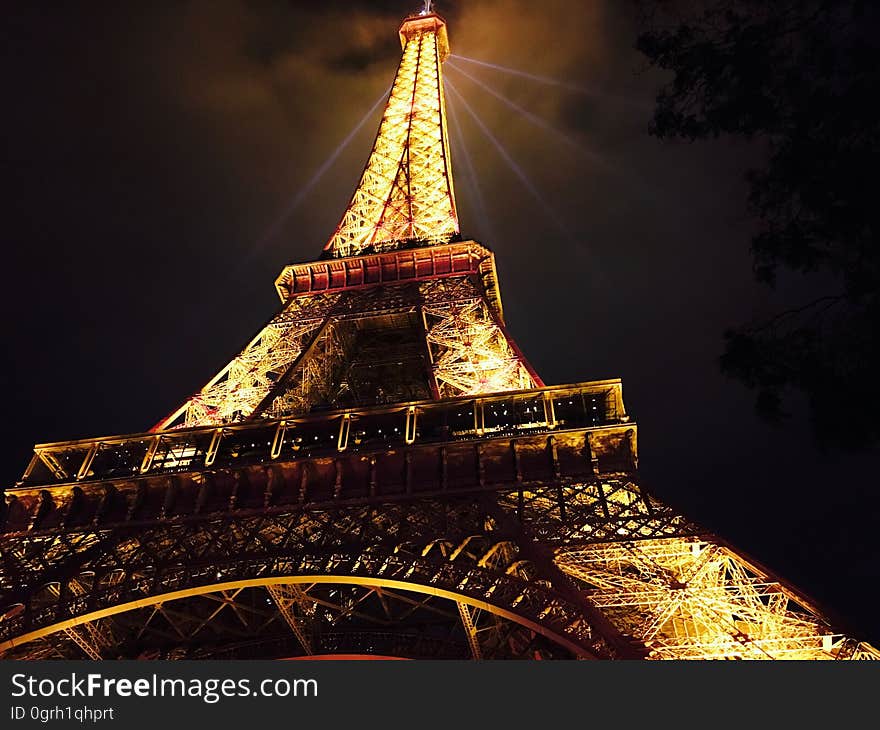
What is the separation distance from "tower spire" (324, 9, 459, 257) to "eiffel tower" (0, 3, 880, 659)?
7.23 meters

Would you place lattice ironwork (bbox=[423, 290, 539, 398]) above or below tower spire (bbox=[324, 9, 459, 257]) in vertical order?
below

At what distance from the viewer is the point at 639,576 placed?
13586mm

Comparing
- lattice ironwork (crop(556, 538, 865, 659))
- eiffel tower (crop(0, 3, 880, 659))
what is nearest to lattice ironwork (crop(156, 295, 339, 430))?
eiffel tower (crop(0, 3, 880, 659))

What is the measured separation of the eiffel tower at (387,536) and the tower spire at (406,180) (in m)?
7.23

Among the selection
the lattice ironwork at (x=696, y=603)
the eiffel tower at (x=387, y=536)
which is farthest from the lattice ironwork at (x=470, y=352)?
the lattice ironwork at (x=696, y=603)

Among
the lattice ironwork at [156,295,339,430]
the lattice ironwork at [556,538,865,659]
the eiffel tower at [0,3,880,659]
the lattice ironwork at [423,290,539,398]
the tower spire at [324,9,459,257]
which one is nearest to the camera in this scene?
the lattice ironwork at [556,538,865,659]

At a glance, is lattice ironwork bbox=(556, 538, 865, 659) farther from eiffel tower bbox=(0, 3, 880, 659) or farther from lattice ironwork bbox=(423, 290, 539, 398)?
lattice ironwork bbox=(423, 290, 539, 398)

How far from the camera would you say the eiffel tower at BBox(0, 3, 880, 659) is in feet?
41.1

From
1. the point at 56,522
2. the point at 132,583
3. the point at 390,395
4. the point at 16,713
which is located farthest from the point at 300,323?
the point at 16,713

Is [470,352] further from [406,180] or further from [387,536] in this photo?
[406,180]

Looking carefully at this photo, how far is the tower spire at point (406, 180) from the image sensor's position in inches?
1219

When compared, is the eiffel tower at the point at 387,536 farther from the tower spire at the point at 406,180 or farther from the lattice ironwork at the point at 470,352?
the tower spire at the point at 406,180

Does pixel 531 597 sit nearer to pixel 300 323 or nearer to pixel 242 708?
pixel 242 708

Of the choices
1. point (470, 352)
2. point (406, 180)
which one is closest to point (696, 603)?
point (470, 352)
